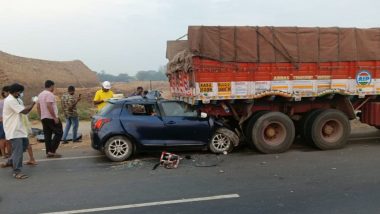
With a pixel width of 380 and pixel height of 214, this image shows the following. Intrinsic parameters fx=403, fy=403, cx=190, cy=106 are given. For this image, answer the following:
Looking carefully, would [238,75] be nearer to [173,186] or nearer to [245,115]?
[245,115]

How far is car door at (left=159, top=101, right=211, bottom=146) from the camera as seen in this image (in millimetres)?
8758

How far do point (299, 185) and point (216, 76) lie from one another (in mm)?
3287

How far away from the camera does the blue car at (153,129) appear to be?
851 centimetres

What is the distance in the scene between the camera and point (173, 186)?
659 cm

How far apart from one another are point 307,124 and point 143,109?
389 cm

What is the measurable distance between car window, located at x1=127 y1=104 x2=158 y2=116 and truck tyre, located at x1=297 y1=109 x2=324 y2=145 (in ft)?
11.8

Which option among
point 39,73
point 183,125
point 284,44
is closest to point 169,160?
point 183,125

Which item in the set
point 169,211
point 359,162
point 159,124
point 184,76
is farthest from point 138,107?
point 359,162

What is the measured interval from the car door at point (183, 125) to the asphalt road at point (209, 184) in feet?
1.36

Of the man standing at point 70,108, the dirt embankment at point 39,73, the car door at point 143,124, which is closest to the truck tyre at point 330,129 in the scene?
the car door at point 143,124

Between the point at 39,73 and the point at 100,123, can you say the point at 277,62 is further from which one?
the point at 39,73

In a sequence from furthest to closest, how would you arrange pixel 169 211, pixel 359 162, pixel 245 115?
pixel 245 115 → pixel 359 162 → pixel 169 211

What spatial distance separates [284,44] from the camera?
9.12m

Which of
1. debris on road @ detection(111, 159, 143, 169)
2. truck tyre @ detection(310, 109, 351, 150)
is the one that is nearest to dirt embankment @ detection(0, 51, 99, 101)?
debris on road @ detection(111, 159, 143, 169)
